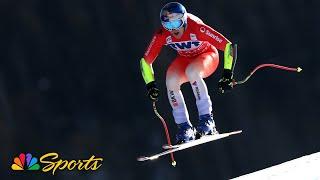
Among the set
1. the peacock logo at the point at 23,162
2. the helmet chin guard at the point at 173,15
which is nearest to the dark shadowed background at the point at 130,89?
the peacock logo at the point at 23,162

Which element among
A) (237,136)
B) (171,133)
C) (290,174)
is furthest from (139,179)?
(290,174)

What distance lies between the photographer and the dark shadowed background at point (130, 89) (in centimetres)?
962

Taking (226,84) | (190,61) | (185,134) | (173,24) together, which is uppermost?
(173,24)

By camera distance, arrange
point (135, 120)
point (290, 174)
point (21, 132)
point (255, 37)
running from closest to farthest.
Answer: point (290, 174), point (21, 132), point (135, 120), point (255, 37)

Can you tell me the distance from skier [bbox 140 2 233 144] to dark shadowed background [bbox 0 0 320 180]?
6.43 ft

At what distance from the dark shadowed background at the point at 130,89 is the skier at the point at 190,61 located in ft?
6.43

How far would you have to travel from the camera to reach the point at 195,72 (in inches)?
313

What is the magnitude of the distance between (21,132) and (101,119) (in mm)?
1088

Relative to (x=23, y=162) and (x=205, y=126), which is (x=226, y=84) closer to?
(x=205, y=126)

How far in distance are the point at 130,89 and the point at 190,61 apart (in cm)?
220

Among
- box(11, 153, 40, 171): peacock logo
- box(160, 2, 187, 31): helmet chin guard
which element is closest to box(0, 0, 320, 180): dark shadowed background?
box(11, 153, 40, 171): peacock logo

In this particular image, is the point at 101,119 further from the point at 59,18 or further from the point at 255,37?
the point at 255,37

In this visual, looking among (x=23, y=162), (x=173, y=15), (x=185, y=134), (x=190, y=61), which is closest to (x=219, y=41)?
(x=190, y=61)

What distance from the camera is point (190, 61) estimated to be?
8219 mm
